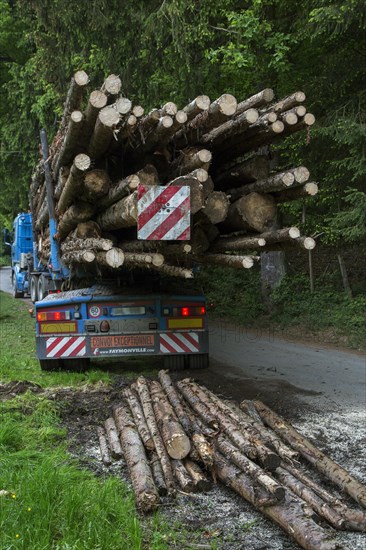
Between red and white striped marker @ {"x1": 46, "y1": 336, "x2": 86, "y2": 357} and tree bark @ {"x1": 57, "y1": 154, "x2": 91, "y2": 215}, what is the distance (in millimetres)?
1929

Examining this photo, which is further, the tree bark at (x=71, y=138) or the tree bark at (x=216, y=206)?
the tree bark at (x=216, y=206)

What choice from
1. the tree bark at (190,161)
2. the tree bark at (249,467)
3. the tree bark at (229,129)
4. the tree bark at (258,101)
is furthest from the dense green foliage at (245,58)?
the tree bark at (249,467)

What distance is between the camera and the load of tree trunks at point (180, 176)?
21.7ft

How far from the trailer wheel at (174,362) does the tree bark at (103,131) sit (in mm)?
3391

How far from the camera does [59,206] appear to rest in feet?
30.2

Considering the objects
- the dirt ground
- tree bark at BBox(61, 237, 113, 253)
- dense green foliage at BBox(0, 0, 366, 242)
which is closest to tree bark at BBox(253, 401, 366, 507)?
the dirt ground

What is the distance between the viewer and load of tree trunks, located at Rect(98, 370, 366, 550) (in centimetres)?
393

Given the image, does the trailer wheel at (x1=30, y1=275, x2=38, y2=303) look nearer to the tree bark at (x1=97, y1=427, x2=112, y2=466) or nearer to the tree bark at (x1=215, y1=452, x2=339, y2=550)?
the tree bark at (x1=97, y1=427, x2=112, y2=466)

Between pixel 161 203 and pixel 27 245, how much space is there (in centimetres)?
1382

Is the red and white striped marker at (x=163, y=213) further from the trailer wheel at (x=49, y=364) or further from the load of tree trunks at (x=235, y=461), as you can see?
the trailer wheel at (x=49, y=364)

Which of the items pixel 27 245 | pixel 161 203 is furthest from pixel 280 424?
pixel 27 245

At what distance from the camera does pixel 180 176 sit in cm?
688

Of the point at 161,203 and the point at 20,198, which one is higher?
the point at 20,198

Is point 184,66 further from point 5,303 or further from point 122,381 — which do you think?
point 5,303
